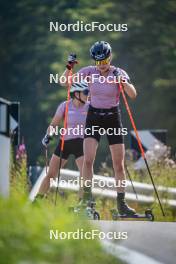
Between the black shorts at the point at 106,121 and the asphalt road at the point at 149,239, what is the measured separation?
4.01ft

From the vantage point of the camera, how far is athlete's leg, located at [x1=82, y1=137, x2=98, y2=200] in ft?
45.8

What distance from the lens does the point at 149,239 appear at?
11.5 m

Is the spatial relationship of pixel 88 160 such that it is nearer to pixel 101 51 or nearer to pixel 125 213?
pixel 125 213

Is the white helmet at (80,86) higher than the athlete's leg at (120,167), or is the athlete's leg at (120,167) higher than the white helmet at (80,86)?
the white helmet at (80,86)

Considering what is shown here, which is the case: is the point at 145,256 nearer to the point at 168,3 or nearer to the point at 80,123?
the point at 80,123

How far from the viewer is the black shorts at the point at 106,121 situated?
45.2 ft

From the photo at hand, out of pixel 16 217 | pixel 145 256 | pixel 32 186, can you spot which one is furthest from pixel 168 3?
pixel 16 217

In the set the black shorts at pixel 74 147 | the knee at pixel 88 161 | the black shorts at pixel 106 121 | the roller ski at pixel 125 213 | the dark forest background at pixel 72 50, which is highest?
the dark forest background at pixel 72 50

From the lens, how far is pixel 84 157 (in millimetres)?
14086

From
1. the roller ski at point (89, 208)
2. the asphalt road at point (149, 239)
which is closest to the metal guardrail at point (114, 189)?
the roller ski at point (89, 208)

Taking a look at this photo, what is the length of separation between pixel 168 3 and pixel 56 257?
2487 centimetres

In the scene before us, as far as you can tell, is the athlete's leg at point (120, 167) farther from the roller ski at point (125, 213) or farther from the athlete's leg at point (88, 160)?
the athlete's leg at point (88, 160)

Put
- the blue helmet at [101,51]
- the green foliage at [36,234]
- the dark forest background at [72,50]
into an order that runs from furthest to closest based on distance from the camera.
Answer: the dark forest background at [72,50]
the blue helmet at [101,51]
the green foliage at [36,234]

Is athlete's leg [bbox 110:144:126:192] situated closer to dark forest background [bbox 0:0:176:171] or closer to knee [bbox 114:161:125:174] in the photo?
knee [bbox 114:161:125:174]
